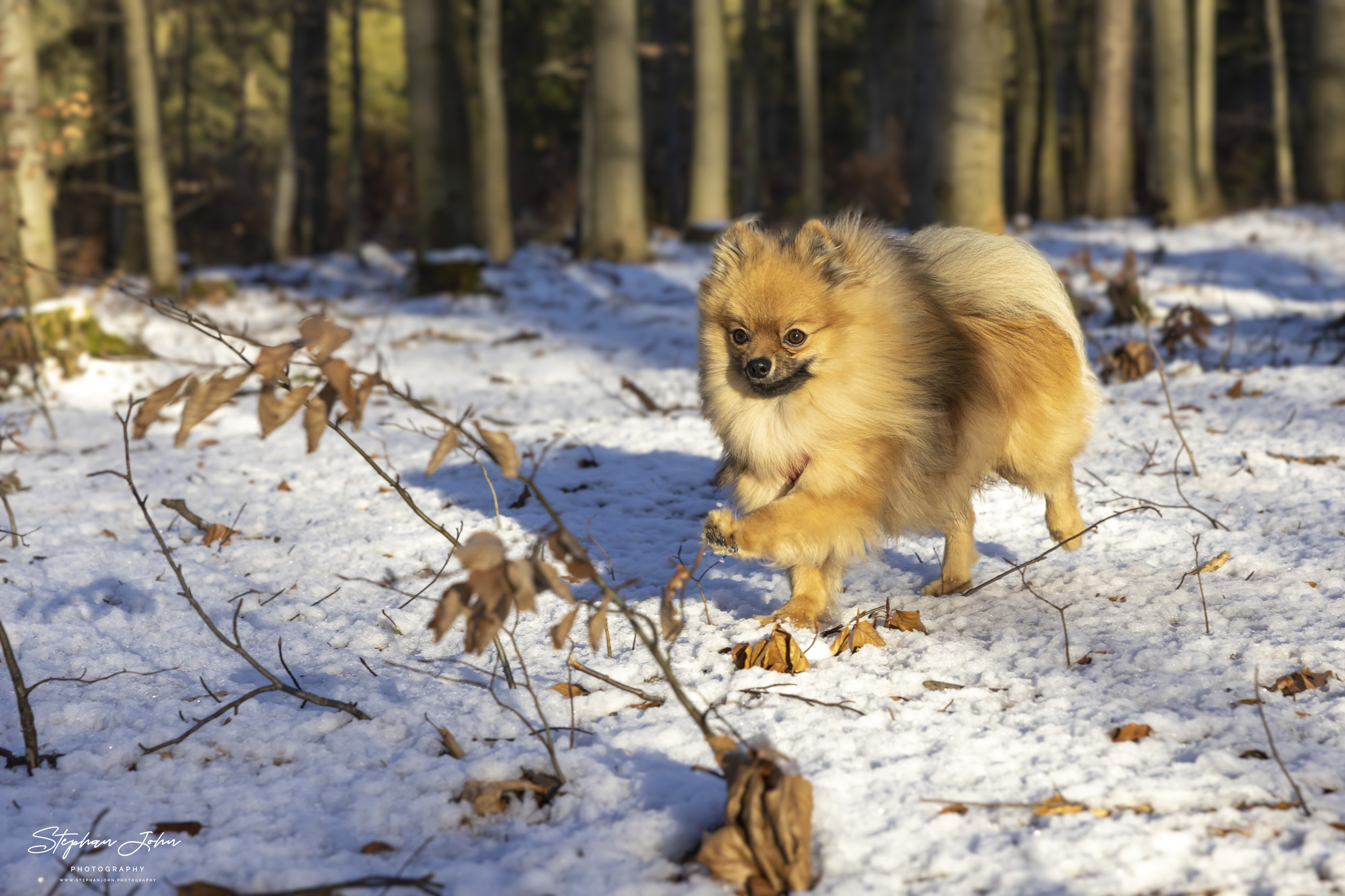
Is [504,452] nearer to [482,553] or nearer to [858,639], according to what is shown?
[482,553]

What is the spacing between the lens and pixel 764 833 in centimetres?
201

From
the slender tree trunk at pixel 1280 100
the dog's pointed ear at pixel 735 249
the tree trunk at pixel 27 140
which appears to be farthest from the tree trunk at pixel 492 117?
the slender tree trunk at pixel 1280 100

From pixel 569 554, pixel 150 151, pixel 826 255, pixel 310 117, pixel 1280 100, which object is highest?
pixel 310 117

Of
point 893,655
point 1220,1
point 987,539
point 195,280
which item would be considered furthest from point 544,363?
point 1220,1

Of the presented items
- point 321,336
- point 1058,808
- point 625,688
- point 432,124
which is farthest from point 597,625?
point 432,124

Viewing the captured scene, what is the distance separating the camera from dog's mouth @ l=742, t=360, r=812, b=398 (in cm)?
335

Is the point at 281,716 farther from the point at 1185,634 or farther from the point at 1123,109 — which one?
the point at 1123,109

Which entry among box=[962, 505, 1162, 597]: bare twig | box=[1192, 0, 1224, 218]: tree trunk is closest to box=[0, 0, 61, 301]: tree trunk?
box=[962, 505, 1162, 597]: bare twig

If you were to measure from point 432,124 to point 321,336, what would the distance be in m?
12.4

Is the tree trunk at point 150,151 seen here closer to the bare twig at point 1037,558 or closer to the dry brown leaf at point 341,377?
the bare twig at point 1037,558

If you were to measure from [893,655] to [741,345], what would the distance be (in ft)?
3.97

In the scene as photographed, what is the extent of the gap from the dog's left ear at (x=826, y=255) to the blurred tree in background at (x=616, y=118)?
2.52 m

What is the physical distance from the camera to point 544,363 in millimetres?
8539

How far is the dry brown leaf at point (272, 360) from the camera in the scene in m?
1.90
